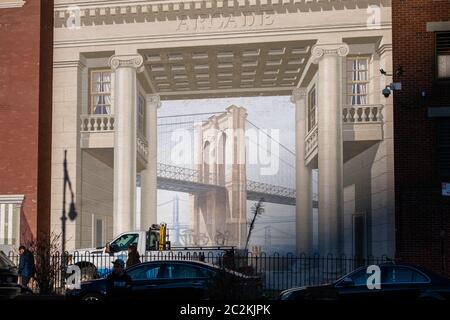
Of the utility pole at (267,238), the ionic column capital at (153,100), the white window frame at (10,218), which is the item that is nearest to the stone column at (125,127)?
the ionic column capital at (153,100)

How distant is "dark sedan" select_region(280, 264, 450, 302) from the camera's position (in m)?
14.2

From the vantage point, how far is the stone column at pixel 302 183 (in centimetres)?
2390

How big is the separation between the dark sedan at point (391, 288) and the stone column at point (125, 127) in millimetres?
10349

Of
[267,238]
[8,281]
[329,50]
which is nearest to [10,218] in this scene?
[8,281]

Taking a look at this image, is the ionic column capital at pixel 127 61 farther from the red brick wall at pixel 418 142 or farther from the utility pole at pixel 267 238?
the red brick wall at pixel 418 142

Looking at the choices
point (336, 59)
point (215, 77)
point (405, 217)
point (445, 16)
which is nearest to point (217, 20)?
point (215, 77)

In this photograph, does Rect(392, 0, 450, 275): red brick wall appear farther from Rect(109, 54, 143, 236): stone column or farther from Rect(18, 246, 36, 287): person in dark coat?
Rect(18, 246, 36, 287): person in dark coat

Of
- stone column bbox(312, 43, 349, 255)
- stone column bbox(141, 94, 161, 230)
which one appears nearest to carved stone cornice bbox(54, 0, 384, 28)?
stone column bbox(312, 43, 349, 255)

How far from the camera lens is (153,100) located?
83.6 feet

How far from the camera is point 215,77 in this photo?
25.6 meters

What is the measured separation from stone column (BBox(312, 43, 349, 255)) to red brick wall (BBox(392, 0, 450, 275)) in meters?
1.85

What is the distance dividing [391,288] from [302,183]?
10.0 meters

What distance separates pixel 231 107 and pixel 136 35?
4239 mm
